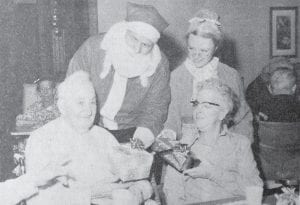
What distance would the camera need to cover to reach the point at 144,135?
2.25 meters

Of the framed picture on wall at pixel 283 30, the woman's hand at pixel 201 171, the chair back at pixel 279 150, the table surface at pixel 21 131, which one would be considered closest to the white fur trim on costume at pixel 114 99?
the woman's hand at pixel 201 171

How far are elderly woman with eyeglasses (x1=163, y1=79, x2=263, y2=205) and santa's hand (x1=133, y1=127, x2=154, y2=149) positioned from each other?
0.73ft

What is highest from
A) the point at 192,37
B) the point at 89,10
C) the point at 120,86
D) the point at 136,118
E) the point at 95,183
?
the point at 89,10

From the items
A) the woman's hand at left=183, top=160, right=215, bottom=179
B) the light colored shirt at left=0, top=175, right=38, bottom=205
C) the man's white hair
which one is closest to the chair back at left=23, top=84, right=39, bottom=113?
the man's white hair

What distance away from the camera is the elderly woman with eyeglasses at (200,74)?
2234 mm

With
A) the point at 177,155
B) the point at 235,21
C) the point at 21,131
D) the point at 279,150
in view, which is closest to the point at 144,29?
the point at 177,155

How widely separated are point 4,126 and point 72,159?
1.52 metres

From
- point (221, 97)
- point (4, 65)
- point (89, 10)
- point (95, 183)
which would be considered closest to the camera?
point (95, 183)

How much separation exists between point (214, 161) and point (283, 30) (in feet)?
13.1

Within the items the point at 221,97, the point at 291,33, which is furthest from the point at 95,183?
the point at 291,33

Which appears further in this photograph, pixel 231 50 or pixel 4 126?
pixel 231 50

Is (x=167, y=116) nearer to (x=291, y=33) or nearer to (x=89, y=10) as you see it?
(x=89, y=10)

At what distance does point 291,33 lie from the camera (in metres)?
5.62

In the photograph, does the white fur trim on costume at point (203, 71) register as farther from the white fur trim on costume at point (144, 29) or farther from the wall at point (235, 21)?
the wall at point (235, 21)
